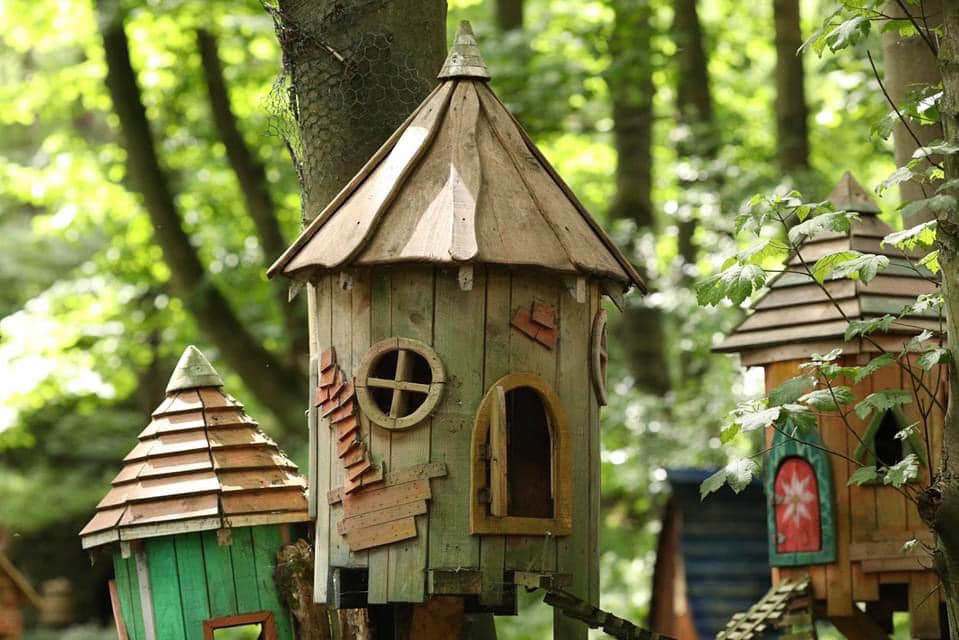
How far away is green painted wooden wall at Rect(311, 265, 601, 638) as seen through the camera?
18.2 feet

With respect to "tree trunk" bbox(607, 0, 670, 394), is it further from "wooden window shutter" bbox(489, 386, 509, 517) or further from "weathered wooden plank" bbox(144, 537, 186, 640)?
"wooden window shutter" bbox(489, 386, 509, 517)

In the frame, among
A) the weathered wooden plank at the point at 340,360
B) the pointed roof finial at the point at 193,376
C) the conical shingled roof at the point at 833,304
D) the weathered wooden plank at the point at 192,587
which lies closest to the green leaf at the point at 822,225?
the conical shingled roof at the point at 833,304

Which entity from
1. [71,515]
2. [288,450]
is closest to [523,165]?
[288,450]

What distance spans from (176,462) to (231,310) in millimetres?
7415

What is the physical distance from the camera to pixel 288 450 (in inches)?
589

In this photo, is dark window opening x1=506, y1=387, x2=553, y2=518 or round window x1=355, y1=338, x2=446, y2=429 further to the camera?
dark window opening x1=506, y1=387, x2=553, y2=518

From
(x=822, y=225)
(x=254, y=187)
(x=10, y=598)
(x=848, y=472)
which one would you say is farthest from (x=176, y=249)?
(x=822, y=225)

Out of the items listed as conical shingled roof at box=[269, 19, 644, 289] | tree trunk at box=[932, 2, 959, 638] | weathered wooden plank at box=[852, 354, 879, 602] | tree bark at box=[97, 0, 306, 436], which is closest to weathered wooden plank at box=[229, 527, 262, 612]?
conical shingled roof at box=[269, 19, 644, 289]

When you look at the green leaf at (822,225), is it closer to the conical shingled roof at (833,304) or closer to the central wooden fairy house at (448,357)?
the central wooden fairy house at (448,357)

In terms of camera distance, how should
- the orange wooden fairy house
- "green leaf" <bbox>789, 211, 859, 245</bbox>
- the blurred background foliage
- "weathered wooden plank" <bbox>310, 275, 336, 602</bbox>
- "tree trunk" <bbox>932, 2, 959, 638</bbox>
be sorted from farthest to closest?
the blurred background foliage < the orange wooden fairy house < "weathered wooden plank" <bbox>310, 275, 336, 602</bbox> < "green leaf" <bbox>789, 211, 859, 245</bbox> < "tree trunk" <bbox>932, 2, 959, 638</bbox>

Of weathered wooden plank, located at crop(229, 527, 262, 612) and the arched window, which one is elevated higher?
the arched window

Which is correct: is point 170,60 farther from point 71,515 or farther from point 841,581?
point 841,581

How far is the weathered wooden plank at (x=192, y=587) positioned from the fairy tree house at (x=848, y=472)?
9.12ft

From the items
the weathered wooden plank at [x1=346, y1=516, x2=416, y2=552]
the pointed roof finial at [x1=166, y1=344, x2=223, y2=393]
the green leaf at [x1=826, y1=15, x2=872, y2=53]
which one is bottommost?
the weathered wooden plank at [x1=346, y1=516, x2=416, y2=552]
